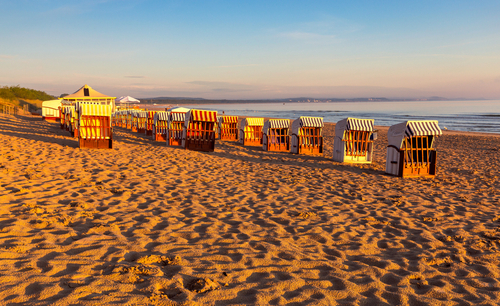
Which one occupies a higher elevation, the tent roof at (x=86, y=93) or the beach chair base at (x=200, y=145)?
the tent roof at (x=86, y=93)

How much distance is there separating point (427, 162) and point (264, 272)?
8473mm

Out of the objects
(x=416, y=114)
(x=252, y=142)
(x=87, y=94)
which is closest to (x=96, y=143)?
(x=252, y=142)

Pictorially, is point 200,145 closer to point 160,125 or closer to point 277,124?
point 277,124

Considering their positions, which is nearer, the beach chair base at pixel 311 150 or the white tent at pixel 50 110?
the beach chair base at pixel 311 150

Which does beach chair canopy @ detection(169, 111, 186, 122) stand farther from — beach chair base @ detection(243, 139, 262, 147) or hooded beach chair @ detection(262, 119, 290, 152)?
hooded beach chair @ detection(262, 119, 290, 152)

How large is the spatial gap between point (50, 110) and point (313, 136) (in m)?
25.7

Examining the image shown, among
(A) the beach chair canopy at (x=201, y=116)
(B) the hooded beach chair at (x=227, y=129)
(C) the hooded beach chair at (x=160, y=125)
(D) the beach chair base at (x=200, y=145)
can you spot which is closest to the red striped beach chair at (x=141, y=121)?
(C) the hooded beach chair at (x=160, y=125)

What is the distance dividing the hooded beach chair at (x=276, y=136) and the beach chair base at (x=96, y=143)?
666cm

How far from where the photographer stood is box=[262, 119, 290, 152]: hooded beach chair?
14750 mm

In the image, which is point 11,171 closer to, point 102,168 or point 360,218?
point 102,168

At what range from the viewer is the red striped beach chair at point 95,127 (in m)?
12.8

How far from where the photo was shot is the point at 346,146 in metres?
12.2

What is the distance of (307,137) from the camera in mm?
14133

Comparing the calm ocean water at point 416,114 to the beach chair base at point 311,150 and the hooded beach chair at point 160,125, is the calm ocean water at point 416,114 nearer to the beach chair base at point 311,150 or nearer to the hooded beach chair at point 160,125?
the beach chair base at point 311,150
